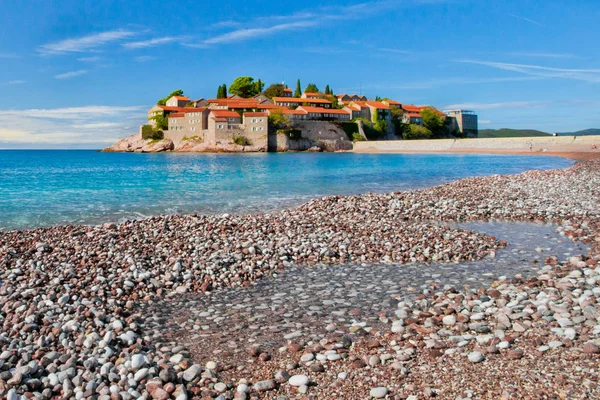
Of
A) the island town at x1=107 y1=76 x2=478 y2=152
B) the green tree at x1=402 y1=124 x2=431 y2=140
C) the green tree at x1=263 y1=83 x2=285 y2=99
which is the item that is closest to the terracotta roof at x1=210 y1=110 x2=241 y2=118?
the island town at x1=107 y1=76 x2=478 y2=152

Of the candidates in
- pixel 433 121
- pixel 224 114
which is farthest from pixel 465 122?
pixel 224 114

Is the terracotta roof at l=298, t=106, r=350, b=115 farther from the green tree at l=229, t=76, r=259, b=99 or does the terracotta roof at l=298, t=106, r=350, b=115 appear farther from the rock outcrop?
the rock outcrop

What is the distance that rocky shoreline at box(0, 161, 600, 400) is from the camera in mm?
4746

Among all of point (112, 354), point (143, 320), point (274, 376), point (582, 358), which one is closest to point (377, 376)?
point (274, 376)

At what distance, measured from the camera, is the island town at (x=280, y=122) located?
119m

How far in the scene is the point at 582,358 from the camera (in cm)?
494

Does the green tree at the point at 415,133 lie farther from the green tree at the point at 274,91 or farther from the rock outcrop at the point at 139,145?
the rock outcrop at the point at 139,145

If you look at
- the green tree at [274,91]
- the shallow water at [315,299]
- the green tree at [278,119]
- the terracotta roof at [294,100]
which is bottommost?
the shallow water at [315,299]

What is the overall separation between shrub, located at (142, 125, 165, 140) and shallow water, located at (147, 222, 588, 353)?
434ft

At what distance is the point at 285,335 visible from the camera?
6.26 meters

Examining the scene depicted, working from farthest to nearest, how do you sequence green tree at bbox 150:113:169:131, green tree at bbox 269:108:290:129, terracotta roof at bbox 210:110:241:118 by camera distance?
1. green tree at bbox 150:113:169:131
2. green tree at bbox 269:108:290:129
3. terracotta roof at bbox 210:110:241:118

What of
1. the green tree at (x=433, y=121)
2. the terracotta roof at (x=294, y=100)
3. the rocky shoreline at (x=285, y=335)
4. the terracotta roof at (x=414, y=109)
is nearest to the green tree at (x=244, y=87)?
the terracotta roof at (x=294, y=100)

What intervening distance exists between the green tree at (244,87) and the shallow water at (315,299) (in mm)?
143786

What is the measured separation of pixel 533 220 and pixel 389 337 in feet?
37.8
